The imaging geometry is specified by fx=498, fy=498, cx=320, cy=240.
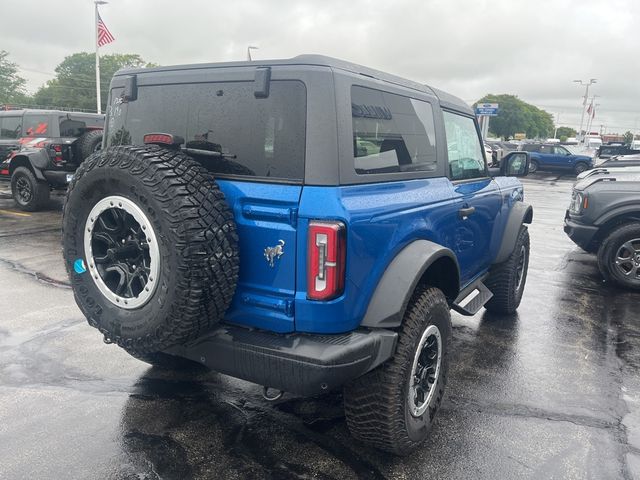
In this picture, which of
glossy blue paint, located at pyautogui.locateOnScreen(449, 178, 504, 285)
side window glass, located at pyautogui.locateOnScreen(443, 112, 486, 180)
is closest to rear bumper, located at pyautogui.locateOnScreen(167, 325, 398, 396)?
glossy blue paint, located at pyautogui.locateOnScreen(449, 178, 504, 285)

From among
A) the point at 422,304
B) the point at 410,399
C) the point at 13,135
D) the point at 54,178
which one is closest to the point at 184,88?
the point at 422,304

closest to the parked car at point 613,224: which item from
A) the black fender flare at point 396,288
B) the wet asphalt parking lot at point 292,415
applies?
the wet asphalt parking lot at point 292,415

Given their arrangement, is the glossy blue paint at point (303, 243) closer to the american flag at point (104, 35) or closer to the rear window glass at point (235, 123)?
the rear window glass at point (235, 123)

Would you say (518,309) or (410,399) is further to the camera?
(518,309)

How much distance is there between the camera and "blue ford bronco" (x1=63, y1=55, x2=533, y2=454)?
2.17 m

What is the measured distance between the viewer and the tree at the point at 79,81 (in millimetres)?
71312

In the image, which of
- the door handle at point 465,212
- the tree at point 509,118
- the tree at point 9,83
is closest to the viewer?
the door handle at point 465,212

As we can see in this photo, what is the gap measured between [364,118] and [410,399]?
1491 mm

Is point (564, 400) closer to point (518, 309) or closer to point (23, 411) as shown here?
point (518, 309)

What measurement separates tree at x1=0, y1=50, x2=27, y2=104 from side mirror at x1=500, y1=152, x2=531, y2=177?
7105 centimetres

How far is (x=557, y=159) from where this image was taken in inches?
1011

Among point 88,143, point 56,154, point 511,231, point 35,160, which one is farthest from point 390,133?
point 35,160

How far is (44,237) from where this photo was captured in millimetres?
7812

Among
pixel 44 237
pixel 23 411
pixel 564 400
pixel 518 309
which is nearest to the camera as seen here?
pixel 23 411
